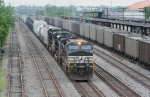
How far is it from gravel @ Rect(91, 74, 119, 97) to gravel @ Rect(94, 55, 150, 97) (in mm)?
1908

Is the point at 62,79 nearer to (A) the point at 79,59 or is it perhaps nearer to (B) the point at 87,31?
(A) the point at 79,59

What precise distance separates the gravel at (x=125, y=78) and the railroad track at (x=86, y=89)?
300 centimetres

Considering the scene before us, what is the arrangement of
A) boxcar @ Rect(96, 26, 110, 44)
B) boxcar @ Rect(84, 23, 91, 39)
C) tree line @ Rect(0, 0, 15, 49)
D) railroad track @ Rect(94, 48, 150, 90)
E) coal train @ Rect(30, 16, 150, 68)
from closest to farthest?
1. railroad track @ Rect(94, 48, 150, 90)
2. coal train @ Rect(30, 16, 150, 68)
3. tree line @ Rect(0, 0, 15, 49)
4. boxcar @ Rect(96, 26, 110, 44)
5. boxcar @ Rect(84, 23, 91, 39)

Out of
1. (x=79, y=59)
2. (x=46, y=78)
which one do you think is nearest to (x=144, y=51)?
(x=79, y=59)

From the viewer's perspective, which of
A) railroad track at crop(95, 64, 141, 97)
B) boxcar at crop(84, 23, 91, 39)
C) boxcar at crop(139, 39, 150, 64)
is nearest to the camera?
railroad track at crop(95, 64, 141, 97)

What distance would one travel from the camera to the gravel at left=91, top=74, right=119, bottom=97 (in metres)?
25.1

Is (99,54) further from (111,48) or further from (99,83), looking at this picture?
(99,83)

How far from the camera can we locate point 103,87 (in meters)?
27.5

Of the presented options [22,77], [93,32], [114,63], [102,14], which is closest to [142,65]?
[114,63]

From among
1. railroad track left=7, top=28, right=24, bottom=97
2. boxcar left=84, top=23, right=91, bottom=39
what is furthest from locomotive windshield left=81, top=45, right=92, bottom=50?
boxcar left=84, top=23, right=91, bottom=39

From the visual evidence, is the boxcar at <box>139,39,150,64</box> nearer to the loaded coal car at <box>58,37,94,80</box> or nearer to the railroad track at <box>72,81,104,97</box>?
the loaded coal car at <box>58,37,94,80</box>

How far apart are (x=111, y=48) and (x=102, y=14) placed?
158 ft

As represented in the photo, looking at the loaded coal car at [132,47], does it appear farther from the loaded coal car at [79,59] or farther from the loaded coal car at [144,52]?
the loaded coal car at [79,59]

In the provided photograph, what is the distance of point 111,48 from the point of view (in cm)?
5112
